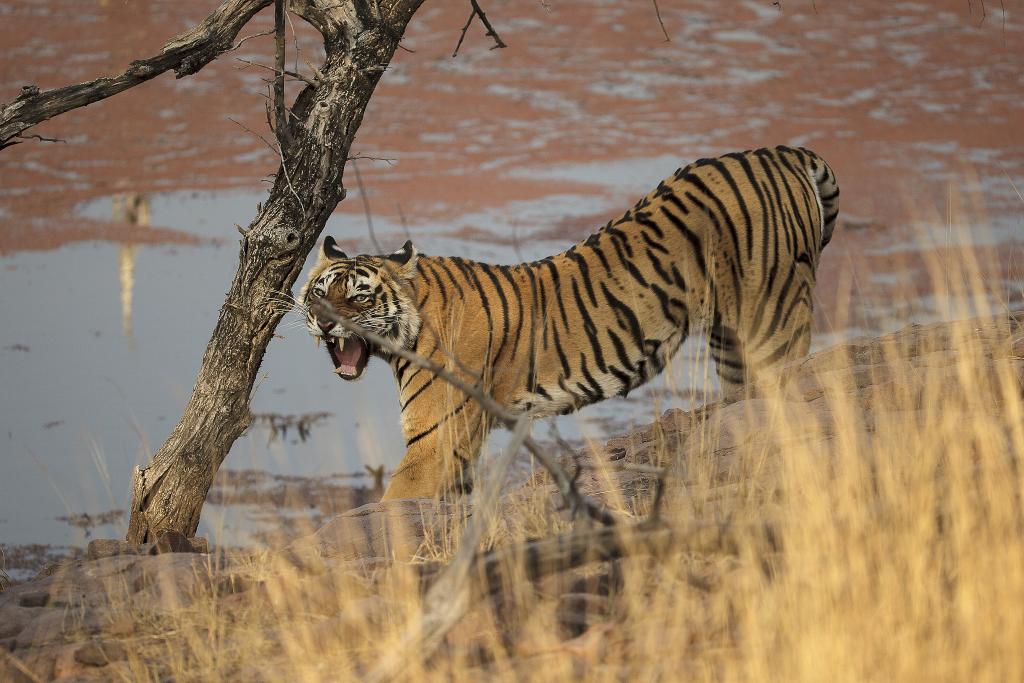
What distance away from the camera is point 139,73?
6312 millimetres

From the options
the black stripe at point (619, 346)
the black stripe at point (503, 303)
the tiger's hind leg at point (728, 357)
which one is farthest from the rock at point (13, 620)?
the tiger's hind leg at point (728, 357)

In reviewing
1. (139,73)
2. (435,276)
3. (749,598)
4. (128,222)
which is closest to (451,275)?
(435,276)

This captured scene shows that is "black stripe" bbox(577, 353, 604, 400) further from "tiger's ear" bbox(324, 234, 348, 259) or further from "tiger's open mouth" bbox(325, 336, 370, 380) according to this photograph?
"tiger's ear" bbox(324, 234, 348, 259)

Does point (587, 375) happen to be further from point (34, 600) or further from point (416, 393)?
point (34, 600)

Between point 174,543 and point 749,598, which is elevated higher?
point 174,543

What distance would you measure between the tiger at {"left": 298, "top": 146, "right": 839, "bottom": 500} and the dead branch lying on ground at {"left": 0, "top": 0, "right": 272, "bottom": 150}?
43.6 inches

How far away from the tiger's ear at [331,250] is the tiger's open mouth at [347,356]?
472 millimetres

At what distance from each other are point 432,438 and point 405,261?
2.75 ft

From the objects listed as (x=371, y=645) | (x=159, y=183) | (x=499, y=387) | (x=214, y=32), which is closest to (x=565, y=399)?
(x=499, y=387)

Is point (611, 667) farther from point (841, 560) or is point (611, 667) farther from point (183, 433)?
point (183, 433)

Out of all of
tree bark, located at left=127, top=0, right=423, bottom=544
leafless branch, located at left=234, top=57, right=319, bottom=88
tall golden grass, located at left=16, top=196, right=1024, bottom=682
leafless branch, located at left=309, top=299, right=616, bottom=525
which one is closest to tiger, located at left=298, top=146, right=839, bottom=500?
tree bark, located at left=127, top=0, right=423, bottom=544

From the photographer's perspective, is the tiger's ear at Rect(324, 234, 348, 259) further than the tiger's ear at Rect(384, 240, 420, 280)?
Yes

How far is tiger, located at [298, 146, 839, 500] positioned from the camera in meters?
6.25

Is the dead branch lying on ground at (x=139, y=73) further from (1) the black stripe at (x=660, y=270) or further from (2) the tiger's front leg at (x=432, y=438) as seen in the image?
(1) the black stripe at (x=660, y=270)
